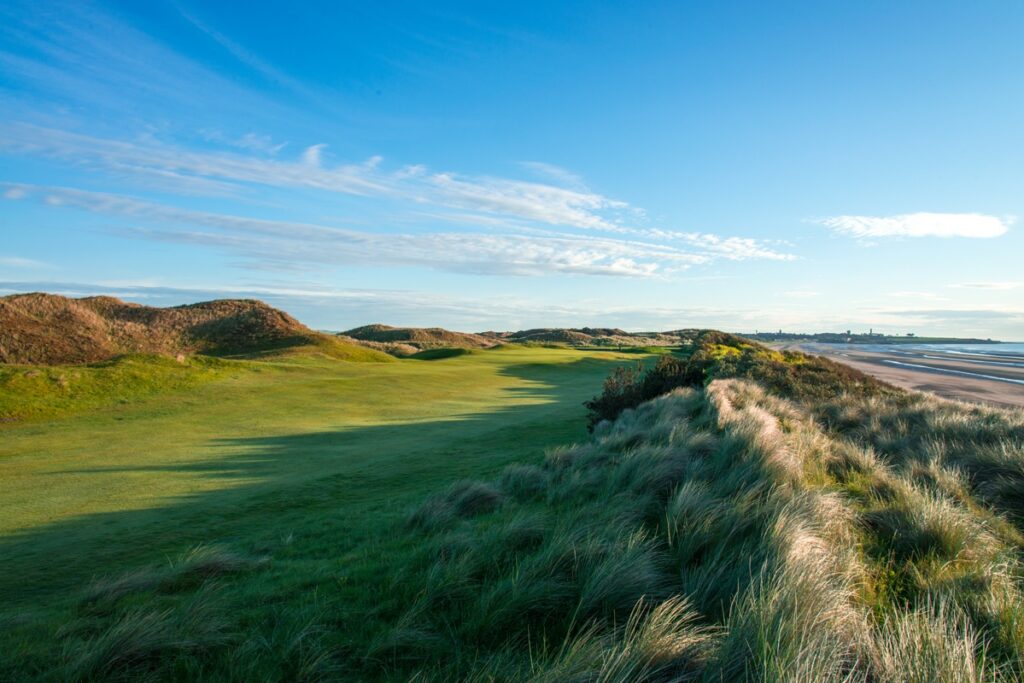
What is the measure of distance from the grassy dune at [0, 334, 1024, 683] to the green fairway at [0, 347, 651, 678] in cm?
6

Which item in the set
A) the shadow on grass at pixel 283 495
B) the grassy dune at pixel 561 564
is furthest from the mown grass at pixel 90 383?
the shadow on grass at pixel 283 495

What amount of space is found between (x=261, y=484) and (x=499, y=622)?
720 cm

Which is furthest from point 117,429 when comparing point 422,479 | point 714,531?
point 714,531

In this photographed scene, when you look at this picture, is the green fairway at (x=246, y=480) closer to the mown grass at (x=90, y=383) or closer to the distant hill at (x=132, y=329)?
the mown grass at (x=90, y=383)

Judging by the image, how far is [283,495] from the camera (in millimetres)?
8781

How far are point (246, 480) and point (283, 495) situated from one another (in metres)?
1.40

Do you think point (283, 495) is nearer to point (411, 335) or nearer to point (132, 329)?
point (132, 329)

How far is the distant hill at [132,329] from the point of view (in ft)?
83.1

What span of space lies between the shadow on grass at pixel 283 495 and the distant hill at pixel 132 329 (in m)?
18.2

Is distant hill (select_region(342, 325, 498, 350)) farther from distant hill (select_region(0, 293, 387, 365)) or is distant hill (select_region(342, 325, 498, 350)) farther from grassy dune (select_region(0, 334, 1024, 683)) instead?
grassy dune (select_region(0, 334, 1024, 683))

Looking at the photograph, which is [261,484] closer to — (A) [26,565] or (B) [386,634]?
(A) [26,565]

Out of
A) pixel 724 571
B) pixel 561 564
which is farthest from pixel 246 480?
pixel 724 571

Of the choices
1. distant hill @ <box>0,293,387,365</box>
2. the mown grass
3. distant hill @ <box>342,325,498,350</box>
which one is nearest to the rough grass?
the mown grass

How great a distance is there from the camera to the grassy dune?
2.88 meters
